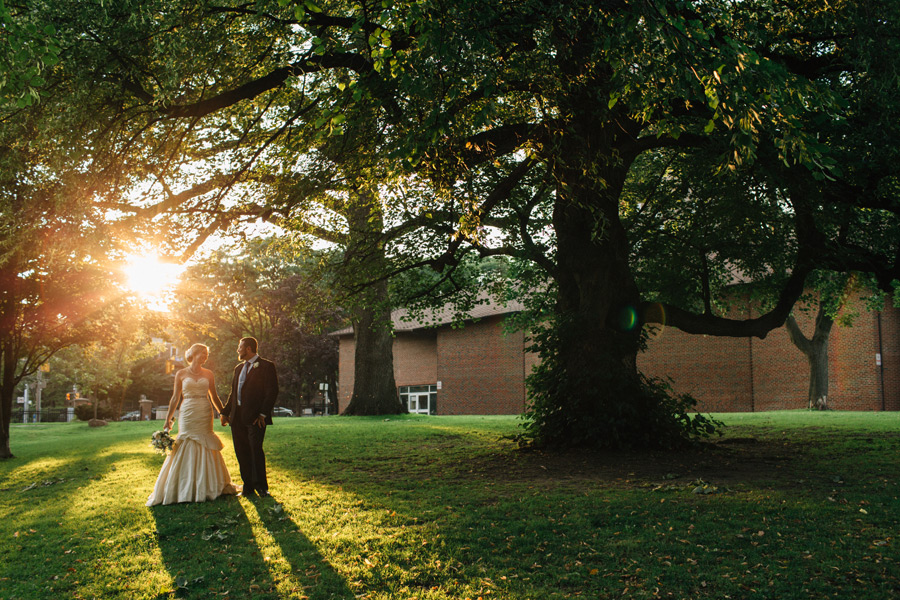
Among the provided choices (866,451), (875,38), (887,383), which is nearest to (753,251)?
(866,451)

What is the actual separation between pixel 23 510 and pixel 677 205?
43.7 feet

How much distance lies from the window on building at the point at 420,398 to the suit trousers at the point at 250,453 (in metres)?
35.0

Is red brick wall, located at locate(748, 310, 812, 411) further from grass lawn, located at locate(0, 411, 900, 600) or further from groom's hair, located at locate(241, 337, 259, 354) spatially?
groom's hair, located at locate(241, 337, 259, 354)

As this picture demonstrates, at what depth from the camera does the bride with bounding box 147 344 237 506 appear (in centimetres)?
824

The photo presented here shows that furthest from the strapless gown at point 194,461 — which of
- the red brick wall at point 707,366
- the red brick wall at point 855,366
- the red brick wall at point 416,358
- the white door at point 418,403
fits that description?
the white door at point 418,403

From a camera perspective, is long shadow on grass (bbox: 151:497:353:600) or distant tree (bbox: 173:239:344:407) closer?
long shadow on grass (bbox: 151:497:353:600)

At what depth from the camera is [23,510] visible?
339 inches

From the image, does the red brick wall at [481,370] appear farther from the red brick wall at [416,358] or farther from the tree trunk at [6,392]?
the tree trunk at [6,392]

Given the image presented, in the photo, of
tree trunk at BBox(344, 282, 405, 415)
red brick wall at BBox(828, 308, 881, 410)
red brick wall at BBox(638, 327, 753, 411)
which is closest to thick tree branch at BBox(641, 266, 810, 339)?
tree trunk at BBox(344, 282, 405, 415)

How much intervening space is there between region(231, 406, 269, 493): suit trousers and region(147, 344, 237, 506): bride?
11.2 inches

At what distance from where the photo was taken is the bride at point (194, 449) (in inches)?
324

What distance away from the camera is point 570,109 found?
9086 mm

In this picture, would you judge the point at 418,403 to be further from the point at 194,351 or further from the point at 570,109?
the point at 570,109

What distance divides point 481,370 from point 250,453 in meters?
31.6
